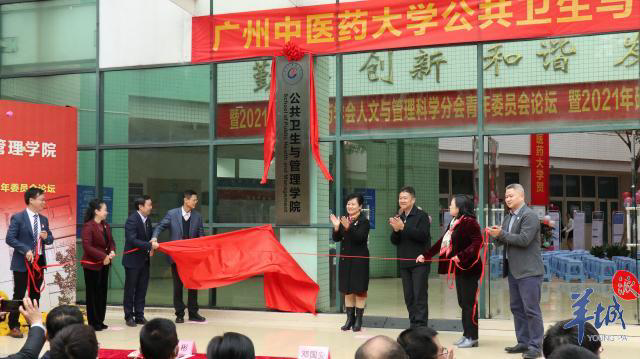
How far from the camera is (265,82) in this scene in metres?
8.30

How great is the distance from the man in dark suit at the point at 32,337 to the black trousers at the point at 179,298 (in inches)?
185

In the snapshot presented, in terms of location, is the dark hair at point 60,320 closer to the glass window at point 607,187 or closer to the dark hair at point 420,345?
the dark hair at point 420,345

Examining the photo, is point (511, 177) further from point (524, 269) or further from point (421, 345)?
point (421, 345)

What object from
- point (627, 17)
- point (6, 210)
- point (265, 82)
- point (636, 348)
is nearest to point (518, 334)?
point (636, 348)

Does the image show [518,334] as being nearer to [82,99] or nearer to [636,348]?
[636,348]

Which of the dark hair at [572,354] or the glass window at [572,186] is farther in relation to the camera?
the glass window at [572,186]

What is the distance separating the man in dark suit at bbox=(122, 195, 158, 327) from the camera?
7.68 m

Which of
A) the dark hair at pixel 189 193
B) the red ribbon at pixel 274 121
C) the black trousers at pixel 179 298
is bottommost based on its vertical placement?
the black trousers at pixel 179 298

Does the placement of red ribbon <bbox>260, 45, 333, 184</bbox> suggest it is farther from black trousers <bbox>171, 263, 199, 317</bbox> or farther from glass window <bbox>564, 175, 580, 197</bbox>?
glass window <bbox>564, 175, 580, 197</bbox>

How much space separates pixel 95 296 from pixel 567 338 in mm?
5567

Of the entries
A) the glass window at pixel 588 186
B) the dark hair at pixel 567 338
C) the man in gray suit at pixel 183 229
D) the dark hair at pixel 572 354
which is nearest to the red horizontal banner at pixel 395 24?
the man in gray suit at pixel 183 229

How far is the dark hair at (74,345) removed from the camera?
9.07 feet

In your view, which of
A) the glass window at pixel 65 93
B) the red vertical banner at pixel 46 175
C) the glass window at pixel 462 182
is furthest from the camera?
the glass window at pixel 462 182

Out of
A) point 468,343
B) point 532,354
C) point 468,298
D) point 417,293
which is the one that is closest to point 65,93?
point 417,293
